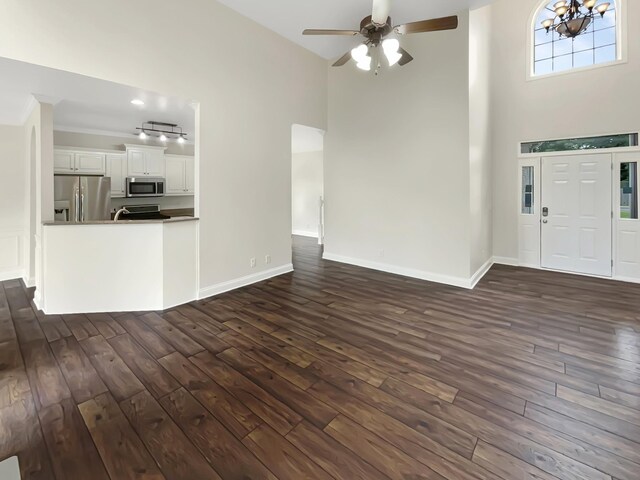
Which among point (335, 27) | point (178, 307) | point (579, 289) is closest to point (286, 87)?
point (335, 27)

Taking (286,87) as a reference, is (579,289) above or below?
below

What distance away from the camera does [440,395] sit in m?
2.11

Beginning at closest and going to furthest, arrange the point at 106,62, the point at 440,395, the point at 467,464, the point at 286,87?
the point at 467,464, the point at 440,395, the point at 106,62, the point at 286,87

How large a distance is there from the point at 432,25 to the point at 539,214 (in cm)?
423

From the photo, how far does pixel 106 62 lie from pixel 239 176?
1.84 m

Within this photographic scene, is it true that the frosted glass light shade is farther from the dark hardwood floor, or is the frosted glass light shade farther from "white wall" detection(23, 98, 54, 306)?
"white wall" detection(23, 98, 54, 306)

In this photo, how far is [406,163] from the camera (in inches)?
195

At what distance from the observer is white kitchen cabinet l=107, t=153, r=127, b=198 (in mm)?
6234

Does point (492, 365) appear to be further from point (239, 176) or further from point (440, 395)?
point (239, 176)

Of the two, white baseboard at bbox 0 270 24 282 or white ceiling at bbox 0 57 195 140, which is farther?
white baseboard at bbox 0 270 24 282

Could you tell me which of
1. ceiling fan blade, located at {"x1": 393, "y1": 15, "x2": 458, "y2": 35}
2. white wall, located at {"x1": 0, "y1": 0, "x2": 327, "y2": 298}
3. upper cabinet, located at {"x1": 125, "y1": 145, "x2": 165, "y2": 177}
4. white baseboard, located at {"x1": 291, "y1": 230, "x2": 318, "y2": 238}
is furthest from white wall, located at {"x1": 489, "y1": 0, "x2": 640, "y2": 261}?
upper cabinet, located at {"x1": 125, "y1": 145, "x2": 165, "y2": 177}

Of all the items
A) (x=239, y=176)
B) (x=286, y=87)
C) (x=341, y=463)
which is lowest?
(x=341, y=463)

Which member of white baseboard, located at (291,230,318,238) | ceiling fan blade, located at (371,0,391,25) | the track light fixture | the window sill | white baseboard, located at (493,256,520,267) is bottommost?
white baseboard, located at (493,256,520,267)

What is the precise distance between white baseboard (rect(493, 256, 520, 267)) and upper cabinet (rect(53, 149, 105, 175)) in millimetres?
7939
